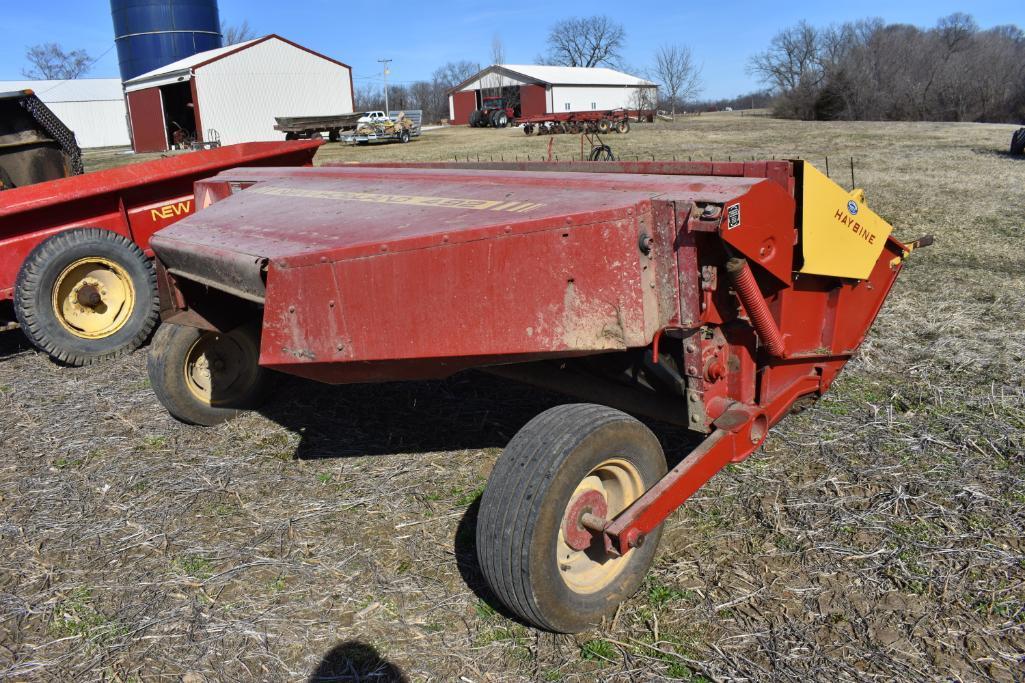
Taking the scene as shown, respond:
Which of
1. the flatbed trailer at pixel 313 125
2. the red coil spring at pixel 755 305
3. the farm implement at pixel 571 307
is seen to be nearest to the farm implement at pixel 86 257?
the farm implement at pixel 571 307

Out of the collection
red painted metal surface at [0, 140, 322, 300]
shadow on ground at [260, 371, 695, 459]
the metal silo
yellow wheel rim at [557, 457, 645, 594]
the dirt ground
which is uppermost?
the metal silo

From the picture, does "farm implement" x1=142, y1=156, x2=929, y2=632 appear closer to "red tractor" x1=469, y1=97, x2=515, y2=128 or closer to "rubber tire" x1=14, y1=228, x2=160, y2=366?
"rubber tire" x1=14, y1=228, x2=160, y2=366

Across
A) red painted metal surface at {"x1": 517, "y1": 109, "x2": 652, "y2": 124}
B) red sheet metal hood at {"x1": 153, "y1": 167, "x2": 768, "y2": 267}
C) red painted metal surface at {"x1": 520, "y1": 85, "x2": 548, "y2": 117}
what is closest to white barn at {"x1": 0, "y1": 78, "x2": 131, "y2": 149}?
red painted metal surface at {"x1": 520, "y1": 85, "x2": 548, "y2": 117}

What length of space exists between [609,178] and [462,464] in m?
1.57

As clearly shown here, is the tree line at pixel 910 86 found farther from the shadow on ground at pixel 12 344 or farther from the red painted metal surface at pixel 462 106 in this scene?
the shadow on ground at pixel 12 344

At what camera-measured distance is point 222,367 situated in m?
4.33

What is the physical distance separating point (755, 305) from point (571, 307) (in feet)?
2.31

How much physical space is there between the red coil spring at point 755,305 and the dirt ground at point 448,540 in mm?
769

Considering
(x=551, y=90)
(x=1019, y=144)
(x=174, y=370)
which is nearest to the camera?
(x=174, y=370)

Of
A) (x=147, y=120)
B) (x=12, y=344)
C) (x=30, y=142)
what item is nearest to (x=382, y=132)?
(x=147, y=120)

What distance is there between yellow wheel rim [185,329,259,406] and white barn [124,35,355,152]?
92.6 feet

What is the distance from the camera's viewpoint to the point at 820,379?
11.5ft

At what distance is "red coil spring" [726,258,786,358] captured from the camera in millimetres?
2516

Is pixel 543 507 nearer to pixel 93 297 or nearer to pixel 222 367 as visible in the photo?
pixel 222 367
